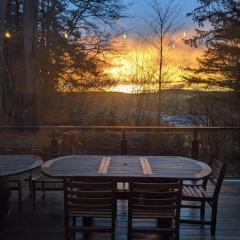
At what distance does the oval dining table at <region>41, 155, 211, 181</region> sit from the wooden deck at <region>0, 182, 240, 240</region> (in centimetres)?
59

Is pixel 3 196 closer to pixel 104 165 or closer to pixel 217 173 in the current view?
pixel 104 165

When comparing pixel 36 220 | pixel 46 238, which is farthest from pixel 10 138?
pixel 46 238

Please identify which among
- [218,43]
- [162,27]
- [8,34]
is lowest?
[218,43]

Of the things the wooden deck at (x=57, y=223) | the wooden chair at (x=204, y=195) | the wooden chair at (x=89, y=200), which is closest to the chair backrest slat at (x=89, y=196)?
the wooden chair at (x=89, y=200)

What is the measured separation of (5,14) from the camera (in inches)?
464

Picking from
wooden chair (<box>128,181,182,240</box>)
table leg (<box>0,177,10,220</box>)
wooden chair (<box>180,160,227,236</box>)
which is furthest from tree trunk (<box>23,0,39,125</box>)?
wooden chair (<box>128,181,182,240</box>)

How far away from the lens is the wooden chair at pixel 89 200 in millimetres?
3098

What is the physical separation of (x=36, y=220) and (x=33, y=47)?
28.3 ft

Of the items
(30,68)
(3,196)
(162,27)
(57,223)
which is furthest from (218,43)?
(3,196)

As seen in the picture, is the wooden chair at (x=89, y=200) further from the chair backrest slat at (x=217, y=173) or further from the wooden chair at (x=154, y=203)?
the chair backrest slat at (x=217, y=173)

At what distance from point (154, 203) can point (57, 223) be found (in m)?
1.35

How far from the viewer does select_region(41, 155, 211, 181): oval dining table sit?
11.3 ft

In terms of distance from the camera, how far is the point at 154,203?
314cm

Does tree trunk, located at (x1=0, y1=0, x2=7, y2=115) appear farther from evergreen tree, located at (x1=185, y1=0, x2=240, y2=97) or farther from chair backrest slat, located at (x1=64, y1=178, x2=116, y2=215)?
chair backrest slat, located at (x1=64, y1=178, x2=116, y2=215)
